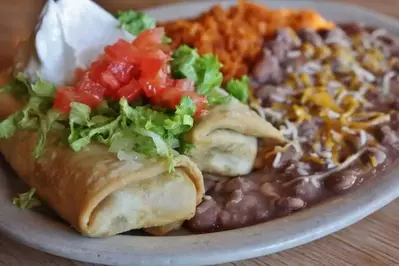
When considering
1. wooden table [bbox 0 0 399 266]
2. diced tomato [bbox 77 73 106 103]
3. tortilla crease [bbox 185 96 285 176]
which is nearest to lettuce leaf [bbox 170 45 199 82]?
tortilla crease [bbox 185 96 285 176]

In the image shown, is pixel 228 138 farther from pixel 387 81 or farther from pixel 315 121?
pixel 387 81

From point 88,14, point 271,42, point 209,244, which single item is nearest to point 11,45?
point 88,14

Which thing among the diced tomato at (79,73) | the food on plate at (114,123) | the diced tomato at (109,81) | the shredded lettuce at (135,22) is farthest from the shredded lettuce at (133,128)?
the shredded lettuce at (135,22)

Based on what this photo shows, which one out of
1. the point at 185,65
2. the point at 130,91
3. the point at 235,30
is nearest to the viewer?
the point at 130,91

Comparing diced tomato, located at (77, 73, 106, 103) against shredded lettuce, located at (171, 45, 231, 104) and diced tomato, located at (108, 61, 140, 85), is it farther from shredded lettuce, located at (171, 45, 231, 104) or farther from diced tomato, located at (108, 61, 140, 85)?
shredded lettuce, located at (171, 45, 231, 104)

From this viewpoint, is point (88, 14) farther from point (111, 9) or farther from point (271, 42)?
point (111, 9)

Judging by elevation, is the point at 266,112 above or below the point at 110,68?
below

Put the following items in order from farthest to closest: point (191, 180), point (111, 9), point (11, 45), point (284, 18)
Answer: point (111, 9)
point (11, 45)
point (284, 18)
point (191, 180)

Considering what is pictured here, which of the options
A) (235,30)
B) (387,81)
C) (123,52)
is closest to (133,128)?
(123,52)
